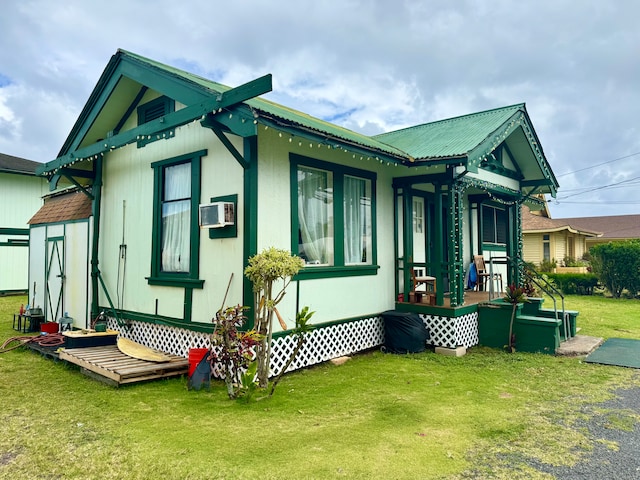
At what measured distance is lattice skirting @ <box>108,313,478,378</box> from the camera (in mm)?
5688

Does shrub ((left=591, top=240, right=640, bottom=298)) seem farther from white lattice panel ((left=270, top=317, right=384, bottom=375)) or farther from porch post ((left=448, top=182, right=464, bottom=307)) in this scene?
white lattice panel ((left=270, top=317, right=384, bottom=375))

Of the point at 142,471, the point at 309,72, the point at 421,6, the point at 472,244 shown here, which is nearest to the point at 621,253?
the point at 472,244

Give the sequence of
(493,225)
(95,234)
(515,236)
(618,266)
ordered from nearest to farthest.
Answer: (95,234)
(515,236)
(493,225)
(618,266)

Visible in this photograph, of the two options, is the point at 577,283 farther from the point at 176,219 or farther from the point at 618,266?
the point at 176,219

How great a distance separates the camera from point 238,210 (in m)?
5.39

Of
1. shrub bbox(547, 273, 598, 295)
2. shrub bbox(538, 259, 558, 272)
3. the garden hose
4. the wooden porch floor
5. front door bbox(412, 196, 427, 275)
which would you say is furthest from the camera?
shrub bbox(538, 259, 558, 272)

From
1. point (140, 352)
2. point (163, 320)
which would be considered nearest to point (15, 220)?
point (163, 320)

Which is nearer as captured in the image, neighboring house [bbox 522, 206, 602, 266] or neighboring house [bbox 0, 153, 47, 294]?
neighboring house [bbox 0, 153, 47, 294]

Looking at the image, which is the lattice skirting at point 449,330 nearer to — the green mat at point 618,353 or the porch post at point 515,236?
the green mat at point 618,353

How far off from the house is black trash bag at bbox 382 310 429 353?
22cm

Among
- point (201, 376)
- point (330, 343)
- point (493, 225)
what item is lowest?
point (201, 376)

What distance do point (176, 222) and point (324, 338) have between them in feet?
9.16

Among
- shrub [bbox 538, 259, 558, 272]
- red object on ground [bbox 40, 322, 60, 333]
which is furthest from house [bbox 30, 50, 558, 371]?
shrub [bbox 538, 259, 558, 272]

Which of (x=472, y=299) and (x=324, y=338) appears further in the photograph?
(x=472, y=299)
